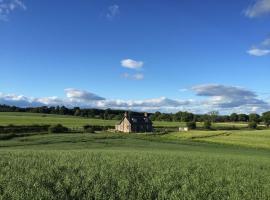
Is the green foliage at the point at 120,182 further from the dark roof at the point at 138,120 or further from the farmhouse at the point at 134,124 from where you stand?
the dark roof at the point at 138,120

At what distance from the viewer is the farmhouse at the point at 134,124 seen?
143175 mm

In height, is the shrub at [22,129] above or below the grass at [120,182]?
above

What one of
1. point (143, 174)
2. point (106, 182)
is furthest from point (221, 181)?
point (106, 182)

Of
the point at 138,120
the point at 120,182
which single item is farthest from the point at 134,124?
the point at 120,182

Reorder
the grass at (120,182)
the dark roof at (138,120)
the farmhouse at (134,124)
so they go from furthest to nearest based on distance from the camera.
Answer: the dark roof at (138,120) < the farmhouse at (134,124) < the grass at (120,182)

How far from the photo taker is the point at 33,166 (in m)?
18.5

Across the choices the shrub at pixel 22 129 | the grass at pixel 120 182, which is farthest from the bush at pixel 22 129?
the grass at pixel 120 182

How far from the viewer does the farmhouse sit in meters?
143

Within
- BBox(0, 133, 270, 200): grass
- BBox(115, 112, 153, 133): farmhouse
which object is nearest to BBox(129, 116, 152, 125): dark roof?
BBox(115, 112, 153, 133): farmhouse

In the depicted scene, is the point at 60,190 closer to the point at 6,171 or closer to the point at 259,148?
the point at 6,171

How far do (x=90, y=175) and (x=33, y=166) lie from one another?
360 centimetres

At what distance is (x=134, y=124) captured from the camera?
14550 cm

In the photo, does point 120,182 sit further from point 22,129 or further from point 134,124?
point 134,124

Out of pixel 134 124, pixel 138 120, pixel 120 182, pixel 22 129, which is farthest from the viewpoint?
pixel 138 120
